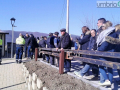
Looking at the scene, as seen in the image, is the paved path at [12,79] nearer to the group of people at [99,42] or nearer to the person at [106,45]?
the group of people at [99,42]

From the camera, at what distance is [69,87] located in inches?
155

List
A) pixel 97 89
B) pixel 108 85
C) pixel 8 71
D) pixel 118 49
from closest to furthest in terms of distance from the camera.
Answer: pixel 97 89, pixel 108 85, pixel 118 49, pixel 8 71

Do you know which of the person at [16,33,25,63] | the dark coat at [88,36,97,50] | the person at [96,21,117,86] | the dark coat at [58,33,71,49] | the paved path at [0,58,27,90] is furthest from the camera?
the person at [16,33,25,63]

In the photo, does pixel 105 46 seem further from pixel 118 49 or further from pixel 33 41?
pixel 33 41

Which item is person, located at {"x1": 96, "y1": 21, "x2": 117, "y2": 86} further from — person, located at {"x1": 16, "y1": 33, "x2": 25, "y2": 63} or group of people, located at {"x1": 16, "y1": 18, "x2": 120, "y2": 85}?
person, located at {"x1": 16, "y1": 33, "x2": 25, "y2": 63}

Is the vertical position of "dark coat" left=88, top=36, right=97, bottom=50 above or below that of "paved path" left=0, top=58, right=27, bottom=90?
above

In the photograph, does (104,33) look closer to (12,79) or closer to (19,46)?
(12,79)

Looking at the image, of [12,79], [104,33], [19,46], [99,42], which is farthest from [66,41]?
[19,46]

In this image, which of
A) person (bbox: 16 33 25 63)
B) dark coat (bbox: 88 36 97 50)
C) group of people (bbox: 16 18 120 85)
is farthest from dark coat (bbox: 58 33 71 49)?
person (bbox: 16 33 25 63)

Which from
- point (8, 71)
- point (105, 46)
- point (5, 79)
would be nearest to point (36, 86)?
point (105, 46)

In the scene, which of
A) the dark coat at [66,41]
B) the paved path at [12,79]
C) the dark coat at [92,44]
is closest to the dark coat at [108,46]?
the dark coat at [92,44]

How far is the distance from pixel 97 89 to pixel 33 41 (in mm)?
8458

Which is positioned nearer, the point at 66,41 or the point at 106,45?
the point at 106,45

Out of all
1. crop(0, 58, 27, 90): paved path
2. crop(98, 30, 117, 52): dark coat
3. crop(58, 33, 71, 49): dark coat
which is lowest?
crop(0, 58, 27, 90): paved path
